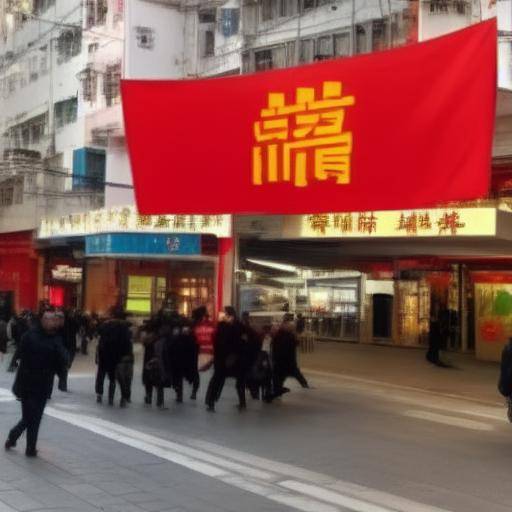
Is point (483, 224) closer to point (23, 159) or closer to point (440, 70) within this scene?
point (440, 70)

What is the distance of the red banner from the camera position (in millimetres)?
11031

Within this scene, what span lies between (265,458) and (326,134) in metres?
5.56

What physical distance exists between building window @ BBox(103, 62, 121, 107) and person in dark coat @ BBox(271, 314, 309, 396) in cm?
1920

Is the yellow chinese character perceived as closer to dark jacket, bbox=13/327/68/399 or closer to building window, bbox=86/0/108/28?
dark jacket, bbox=13/327/68/399

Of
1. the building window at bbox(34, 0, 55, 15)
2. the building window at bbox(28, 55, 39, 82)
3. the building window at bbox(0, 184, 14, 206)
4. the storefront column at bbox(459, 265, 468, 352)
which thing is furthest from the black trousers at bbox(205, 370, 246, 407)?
the building window at bbox(34, 0, 55, 15)

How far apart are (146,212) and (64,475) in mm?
7238

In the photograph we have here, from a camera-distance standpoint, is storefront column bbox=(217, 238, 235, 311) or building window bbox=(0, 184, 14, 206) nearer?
storefront column bbox=(217, 238, 235, 311)

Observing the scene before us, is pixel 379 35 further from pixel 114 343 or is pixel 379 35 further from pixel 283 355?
pixel 114 343

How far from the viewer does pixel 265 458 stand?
909 centimetres

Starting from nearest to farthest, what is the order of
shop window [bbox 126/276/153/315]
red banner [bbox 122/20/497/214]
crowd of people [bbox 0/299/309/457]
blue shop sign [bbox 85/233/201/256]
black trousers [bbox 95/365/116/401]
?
1. red banner [bbox 122/20/497/214]
2. crowd of people [bbox 0/299/309/457]
3. black trousers [bbox 95/365/116/401]
4. blue shop sign [bbox 85/233/201/256]
5. shop window [bbox 126/276/153/315]

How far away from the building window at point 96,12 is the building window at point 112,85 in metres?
2.06

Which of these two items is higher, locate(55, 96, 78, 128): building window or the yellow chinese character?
locate(55, 96, 78, 128): building window

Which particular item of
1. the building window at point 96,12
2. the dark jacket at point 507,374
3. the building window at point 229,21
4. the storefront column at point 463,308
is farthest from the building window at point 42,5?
the dark jacket at point 507,374

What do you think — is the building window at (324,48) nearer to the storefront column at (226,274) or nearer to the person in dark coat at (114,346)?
the storefront column at (226,274)
